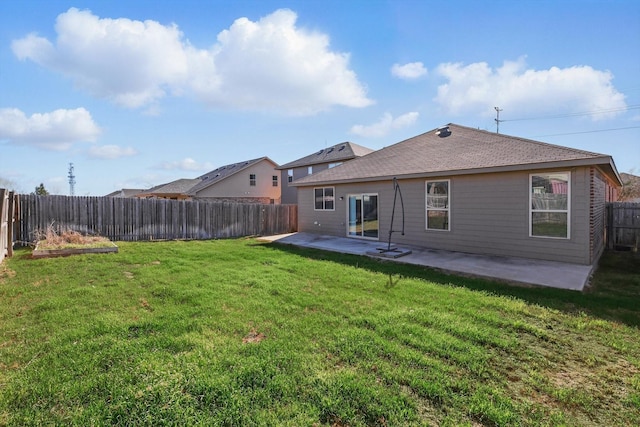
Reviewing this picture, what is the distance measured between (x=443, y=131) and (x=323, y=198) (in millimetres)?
5967

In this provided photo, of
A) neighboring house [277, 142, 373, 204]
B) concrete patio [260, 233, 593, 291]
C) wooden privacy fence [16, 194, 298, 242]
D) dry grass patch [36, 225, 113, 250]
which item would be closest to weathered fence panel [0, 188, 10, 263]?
dry grass patch [36, 225, 113, 250]

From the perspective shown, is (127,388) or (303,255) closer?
(127,388)

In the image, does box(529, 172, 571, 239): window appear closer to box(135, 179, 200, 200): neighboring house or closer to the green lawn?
the green lawn

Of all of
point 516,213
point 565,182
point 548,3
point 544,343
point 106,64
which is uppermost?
point 548,3

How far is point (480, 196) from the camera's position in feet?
30.8

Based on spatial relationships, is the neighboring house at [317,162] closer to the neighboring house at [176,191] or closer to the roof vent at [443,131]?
the roof vent at [443,131]

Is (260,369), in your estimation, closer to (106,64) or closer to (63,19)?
(63,19)

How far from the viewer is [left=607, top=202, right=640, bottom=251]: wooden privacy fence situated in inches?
425

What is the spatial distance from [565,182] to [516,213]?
Answer: 52.6 inches

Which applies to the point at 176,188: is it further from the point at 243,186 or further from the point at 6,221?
the point at 6,221

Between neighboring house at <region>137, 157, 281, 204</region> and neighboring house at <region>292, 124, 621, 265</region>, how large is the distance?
16.2m

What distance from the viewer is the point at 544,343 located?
3.74 metres

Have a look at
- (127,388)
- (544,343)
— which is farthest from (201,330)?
(544,343)

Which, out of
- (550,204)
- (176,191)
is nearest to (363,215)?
(550,204)
